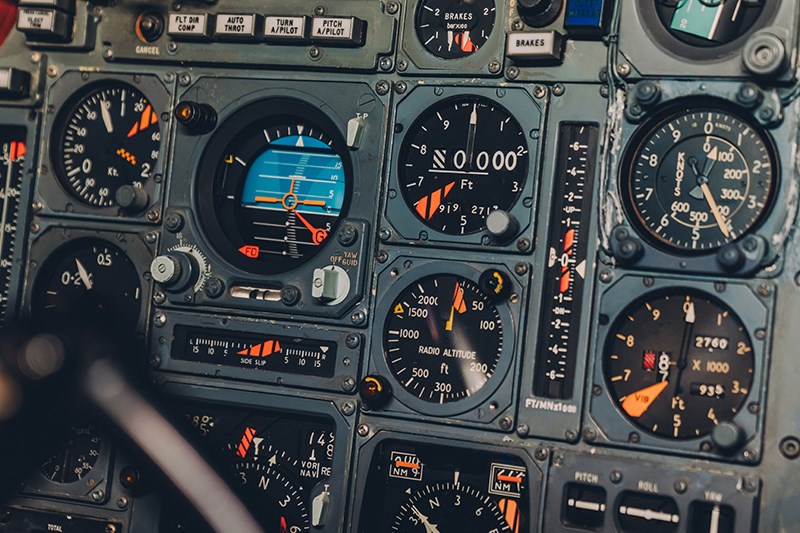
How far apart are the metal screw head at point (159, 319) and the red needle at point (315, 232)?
89 cm

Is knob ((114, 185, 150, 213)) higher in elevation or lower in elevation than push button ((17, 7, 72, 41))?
lower

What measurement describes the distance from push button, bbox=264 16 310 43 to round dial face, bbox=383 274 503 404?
1396mm

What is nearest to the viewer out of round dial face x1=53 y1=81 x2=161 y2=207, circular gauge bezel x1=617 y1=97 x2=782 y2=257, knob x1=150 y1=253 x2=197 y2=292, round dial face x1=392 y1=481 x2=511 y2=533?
circular gauge bezel x1=617 y1=97 x2=782 y2=257

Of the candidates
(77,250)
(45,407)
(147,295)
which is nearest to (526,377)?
(147,295)

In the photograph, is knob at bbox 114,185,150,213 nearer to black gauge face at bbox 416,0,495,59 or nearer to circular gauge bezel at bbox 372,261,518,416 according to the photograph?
circular gauge bezel at bbox 372,261,518,416

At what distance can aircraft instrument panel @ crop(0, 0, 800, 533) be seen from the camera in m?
5.34

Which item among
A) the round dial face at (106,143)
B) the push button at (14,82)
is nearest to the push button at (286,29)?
the round dial face at (106,143)

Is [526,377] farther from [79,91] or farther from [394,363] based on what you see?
[79,91]

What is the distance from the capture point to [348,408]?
5.91 meters

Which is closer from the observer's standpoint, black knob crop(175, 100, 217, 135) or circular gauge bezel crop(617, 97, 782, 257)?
circular gauge bezel crop(617, 97, 782, 257)

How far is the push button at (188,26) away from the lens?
247 inches

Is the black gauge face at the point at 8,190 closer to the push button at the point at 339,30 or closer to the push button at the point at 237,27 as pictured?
the push button at the point at 237,27

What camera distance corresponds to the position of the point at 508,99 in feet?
19.0

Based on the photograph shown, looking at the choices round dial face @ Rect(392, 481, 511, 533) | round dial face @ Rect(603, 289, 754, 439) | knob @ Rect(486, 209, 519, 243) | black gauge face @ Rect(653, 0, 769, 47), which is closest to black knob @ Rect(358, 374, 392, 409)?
round dial face @ Rect(392, 481, 511, 533)
